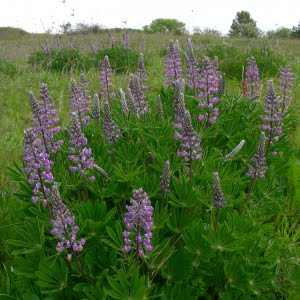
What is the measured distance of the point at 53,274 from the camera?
2004 mm

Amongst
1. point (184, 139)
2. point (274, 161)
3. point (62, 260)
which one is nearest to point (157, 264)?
point (62, 260)

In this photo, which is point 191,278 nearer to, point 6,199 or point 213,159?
point 213,159

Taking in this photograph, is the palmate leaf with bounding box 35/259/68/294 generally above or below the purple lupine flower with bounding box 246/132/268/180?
below

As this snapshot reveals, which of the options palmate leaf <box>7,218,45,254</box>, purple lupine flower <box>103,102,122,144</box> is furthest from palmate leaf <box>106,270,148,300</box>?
purple lupine flower <box>103,102,122,144</box>

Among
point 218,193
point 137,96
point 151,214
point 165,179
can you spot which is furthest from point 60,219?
point 137,96

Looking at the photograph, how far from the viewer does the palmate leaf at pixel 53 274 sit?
77.5 inches

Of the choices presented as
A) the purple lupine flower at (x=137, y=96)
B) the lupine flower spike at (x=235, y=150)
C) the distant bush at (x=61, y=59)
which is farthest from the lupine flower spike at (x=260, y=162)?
the distant bush at (x=61, y=59)

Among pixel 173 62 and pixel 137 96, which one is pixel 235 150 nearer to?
pixel 137 96

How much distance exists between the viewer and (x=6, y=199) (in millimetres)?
3127

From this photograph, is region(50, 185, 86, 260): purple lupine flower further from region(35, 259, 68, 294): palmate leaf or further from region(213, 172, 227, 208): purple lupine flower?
region(213, 172, 227, 208): purple lupine flower

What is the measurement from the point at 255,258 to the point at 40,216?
126 cm

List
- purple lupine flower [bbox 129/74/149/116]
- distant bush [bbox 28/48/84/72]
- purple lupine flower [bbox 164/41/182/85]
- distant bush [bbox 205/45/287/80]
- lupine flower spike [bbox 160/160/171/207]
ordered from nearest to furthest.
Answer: lupine flower spike [bbox 160/160/171/207]
purple lupine flower [bbox 129/74/149/116]
purple lupine flower [bbox 164/41/182/85]
distant bush [bbox 205/45/287/80]
distant bush [bbox 28/48/84/72]

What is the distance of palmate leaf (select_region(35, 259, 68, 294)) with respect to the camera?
6.46ft

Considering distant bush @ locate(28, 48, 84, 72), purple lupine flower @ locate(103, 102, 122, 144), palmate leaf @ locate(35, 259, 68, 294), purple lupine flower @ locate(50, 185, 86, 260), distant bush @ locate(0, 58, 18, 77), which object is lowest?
palmate leaf @ locate(35, 259, 68, 294)
